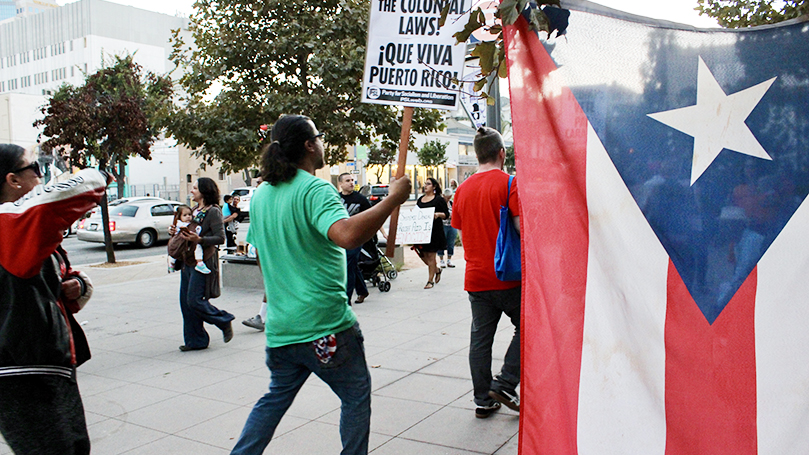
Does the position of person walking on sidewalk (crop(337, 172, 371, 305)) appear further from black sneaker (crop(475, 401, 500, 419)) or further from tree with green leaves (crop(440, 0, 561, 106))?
tree with green leaves (crop(440, 0, 561, 106))

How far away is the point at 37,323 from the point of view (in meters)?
2.45

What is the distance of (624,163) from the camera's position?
2449 millimetres

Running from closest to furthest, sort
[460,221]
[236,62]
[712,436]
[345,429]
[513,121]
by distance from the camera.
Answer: [712,436], [513,121], [345,429], [460,221], [236,62]

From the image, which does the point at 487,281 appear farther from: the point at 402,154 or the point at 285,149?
the point at 285,149

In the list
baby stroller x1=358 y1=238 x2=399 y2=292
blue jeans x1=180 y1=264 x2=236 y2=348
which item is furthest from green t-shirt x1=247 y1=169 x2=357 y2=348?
baby stroller x1=358 y1=238 x2=399 y2=292

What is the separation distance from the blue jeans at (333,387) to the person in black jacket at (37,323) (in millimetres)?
692

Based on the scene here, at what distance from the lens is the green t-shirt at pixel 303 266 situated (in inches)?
110

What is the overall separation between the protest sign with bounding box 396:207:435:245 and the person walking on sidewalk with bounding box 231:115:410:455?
816cm

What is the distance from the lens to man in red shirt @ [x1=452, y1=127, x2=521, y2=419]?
422 cm

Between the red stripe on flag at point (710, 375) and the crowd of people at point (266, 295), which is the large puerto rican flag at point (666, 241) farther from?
the crowd of people at point (266, 295)

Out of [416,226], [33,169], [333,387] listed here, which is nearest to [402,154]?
[333,387]

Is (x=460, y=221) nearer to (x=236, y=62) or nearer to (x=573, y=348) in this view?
(x=573, y=348)

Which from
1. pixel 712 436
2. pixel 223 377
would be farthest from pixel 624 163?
pixel 223 377

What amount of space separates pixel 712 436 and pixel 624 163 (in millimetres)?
999
